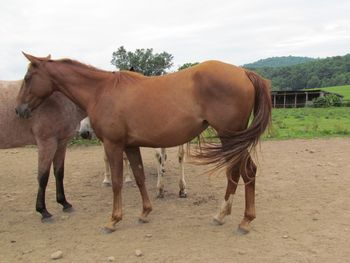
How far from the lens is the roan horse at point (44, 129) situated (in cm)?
501

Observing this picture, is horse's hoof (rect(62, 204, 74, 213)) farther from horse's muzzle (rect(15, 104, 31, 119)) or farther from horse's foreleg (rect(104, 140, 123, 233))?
horse's muzzle (rect(15, 104, 31, 119))

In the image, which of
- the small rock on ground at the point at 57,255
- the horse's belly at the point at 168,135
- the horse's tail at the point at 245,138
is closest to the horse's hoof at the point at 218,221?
the horse's tail at the point at 245,138

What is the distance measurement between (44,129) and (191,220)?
236 centimetres

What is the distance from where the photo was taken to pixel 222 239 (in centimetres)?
418

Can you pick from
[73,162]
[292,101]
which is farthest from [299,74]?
[73,162]

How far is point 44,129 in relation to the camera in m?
5.01

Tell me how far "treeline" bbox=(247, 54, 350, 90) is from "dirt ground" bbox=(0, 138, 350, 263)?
60678 mm

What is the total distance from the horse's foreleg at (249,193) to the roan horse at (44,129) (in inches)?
103

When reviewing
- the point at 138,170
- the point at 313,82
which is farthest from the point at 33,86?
the point at 313,82

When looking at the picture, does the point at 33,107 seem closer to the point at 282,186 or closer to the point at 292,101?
the point at 282,186

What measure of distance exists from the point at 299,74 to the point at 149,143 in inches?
2810

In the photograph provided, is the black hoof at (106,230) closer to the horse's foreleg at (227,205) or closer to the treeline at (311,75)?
the horse's foreleg at (227,205)

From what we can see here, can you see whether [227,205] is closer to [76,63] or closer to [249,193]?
[249,193]

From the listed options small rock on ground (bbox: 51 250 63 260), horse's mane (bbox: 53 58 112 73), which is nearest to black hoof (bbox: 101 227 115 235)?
small rock on ground (bbox: 51 250 63 260)
